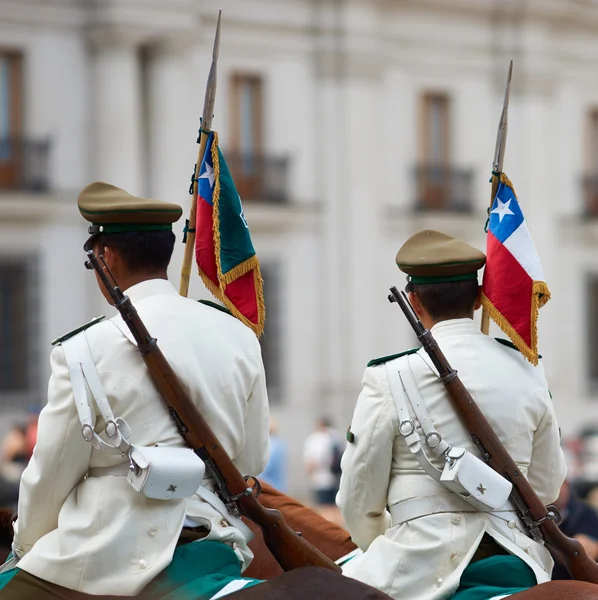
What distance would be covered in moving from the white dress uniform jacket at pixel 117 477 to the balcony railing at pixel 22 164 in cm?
1582

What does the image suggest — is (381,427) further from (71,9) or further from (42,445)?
(71,9)

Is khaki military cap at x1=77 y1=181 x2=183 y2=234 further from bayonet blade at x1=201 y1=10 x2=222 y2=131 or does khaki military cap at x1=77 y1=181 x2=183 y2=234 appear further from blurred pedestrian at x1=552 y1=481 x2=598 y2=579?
blurred pedestrian at x1=552 y1=481 x2=598 y2=579

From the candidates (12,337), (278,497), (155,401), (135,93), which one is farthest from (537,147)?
(155,401)

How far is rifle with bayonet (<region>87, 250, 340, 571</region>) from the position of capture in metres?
3.57

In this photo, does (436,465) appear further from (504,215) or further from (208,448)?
(504,215)

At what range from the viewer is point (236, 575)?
3713mm

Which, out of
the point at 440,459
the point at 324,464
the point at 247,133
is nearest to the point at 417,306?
the point at 440,459

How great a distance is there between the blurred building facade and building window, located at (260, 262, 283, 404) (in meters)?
0.03

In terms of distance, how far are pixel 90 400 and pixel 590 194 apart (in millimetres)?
21534

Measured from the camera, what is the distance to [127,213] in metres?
3.75

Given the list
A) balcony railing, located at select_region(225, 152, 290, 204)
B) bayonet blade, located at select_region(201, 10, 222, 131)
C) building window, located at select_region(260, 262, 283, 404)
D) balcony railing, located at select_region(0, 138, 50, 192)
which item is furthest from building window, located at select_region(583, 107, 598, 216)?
bayonet blade, located at select_region(201, 10, 222, 131)

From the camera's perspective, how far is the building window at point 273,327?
20969 millimetres

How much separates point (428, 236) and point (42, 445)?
1531 millimetres

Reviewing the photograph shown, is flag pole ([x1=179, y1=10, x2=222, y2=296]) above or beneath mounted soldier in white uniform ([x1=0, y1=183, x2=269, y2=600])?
above
